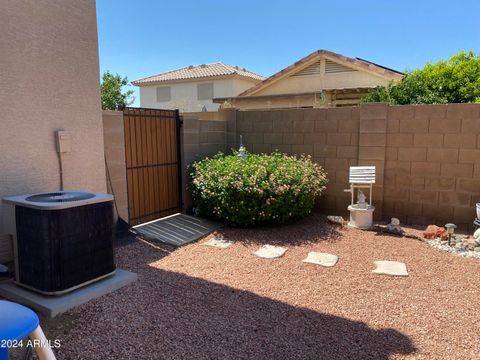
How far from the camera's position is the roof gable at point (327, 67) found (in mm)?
16000

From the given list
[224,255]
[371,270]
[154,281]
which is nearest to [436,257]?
[371,270]

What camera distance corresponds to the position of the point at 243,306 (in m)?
3.48

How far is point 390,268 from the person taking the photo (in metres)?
4.46

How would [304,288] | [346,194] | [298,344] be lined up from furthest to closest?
[346,194] → [304,288] → [298,344]

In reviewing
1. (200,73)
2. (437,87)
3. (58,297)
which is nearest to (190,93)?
(200,73)

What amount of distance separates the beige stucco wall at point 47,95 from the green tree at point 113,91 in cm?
1835

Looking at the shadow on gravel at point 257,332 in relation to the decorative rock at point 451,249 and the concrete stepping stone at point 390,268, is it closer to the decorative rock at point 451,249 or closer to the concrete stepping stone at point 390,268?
the concrete stepping stone at point 390,268

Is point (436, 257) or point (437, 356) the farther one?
point (436, 257)

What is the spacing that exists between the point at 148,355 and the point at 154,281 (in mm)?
1363

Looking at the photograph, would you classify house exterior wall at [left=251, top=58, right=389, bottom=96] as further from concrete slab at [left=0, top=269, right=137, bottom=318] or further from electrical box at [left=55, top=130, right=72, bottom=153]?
concrete slab at [left=0, top=269, right=137, bottom=318]

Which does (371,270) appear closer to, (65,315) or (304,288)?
(304,288)

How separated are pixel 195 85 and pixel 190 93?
29.0 inches

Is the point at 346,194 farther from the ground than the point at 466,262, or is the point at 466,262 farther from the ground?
the point at 346,194

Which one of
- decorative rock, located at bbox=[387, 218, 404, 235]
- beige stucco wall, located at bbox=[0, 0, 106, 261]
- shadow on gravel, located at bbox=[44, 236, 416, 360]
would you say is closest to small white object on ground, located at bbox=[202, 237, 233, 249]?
shadow on gravel, located at bbox=[44, 236, 416, 360]
